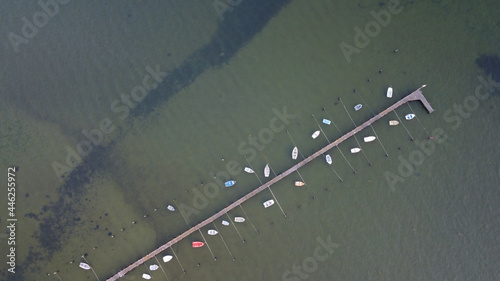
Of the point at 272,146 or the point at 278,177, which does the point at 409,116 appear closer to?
the point at 272,146

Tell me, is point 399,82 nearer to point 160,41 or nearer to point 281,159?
point 281,159

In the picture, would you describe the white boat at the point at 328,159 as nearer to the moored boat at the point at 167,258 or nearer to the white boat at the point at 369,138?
the white boat at the point at 369,138

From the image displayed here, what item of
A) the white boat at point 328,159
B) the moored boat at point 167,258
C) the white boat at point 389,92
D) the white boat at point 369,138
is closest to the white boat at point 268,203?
the white boat at point 328,159

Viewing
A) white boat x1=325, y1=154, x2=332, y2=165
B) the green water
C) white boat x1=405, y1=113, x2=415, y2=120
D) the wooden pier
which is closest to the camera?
the wooden pier

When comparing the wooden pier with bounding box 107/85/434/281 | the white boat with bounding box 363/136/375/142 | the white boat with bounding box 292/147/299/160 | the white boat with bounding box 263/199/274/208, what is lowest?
the white boat with bounding box 263/199/274/208

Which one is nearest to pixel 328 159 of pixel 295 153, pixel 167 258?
pixel 295 153

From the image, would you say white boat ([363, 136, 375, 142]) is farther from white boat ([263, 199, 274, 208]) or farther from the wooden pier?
white boat ([263, 199, 274, 208])

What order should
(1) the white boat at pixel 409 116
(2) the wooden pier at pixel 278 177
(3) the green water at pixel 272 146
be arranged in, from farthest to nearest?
1. (1) the white boat at pixel 409 116
2. (3) the green water at pixel 272 146
3. (2) the wooden pier at pixel 278 177

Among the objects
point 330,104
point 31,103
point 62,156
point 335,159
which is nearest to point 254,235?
point 335,159

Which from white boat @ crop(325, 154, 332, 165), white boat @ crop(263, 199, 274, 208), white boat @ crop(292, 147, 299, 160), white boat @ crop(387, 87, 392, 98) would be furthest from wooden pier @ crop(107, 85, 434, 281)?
white boat @ crop(263, 199, 274, 208)
